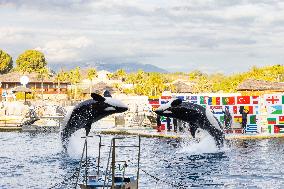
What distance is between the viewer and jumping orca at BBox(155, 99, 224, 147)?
3503cm

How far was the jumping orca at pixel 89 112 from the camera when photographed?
31578mm

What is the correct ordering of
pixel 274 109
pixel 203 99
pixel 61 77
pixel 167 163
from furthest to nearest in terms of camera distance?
pixel 61 77
pixel 203 99
pixel 274 109
pixel 167 163

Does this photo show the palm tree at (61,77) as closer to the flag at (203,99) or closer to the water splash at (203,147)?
the flag at (203,99)

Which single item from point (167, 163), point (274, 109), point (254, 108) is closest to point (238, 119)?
point (254, 108)

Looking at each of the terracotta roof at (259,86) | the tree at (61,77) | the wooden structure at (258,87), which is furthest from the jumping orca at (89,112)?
the tree at (61,77)

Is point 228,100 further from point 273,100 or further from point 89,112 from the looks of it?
point 89,112

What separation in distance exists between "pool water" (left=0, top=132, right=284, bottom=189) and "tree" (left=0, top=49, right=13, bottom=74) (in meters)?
128

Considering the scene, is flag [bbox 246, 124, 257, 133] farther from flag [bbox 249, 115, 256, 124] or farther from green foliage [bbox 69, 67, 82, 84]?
green foliage [bbox 69, 67, 82, 84]

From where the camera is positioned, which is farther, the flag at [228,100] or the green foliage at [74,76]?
the green foliage at [74,76]

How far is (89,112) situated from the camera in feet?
108

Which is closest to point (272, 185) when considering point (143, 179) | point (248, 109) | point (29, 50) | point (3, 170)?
point (143, 179)

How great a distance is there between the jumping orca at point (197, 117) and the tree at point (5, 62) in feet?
455

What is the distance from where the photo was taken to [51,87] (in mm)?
128750

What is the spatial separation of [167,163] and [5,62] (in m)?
143
